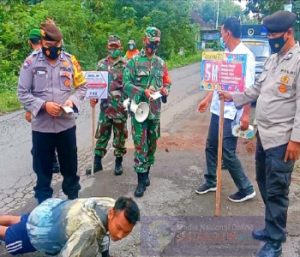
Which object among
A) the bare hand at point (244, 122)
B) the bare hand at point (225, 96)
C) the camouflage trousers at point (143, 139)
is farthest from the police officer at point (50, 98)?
the bare hand at point (244, 122)

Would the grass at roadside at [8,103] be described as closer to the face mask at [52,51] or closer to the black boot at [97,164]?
the black boot at [97,164]

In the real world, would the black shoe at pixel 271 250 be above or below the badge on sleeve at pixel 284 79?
below

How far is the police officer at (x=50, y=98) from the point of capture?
149 inches

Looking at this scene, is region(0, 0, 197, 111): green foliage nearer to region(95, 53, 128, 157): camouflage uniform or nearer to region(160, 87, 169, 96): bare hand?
region(95, 53, 128, 157): camouflage uniform

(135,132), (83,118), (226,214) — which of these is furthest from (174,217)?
(83,118)

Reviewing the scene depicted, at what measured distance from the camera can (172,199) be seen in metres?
4.76

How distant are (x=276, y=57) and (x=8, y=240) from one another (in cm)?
253

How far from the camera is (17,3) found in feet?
59.2

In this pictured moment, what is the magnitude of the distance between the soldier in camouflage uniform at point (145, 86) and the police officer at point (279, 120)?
1.46m

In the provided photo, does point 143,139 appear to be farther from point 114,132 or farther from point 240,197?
point 240,197

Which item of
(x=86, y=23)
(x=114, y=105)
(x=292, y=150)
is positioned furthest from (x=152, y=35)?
(x=86, y=23)

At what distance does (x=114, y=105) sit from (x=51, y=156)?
4.92 ft

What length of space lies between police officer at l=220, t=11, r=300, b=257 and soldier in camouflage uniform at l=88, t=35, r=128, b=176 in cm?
224

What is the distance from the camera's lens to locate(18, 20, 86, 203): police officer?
3777 mm
